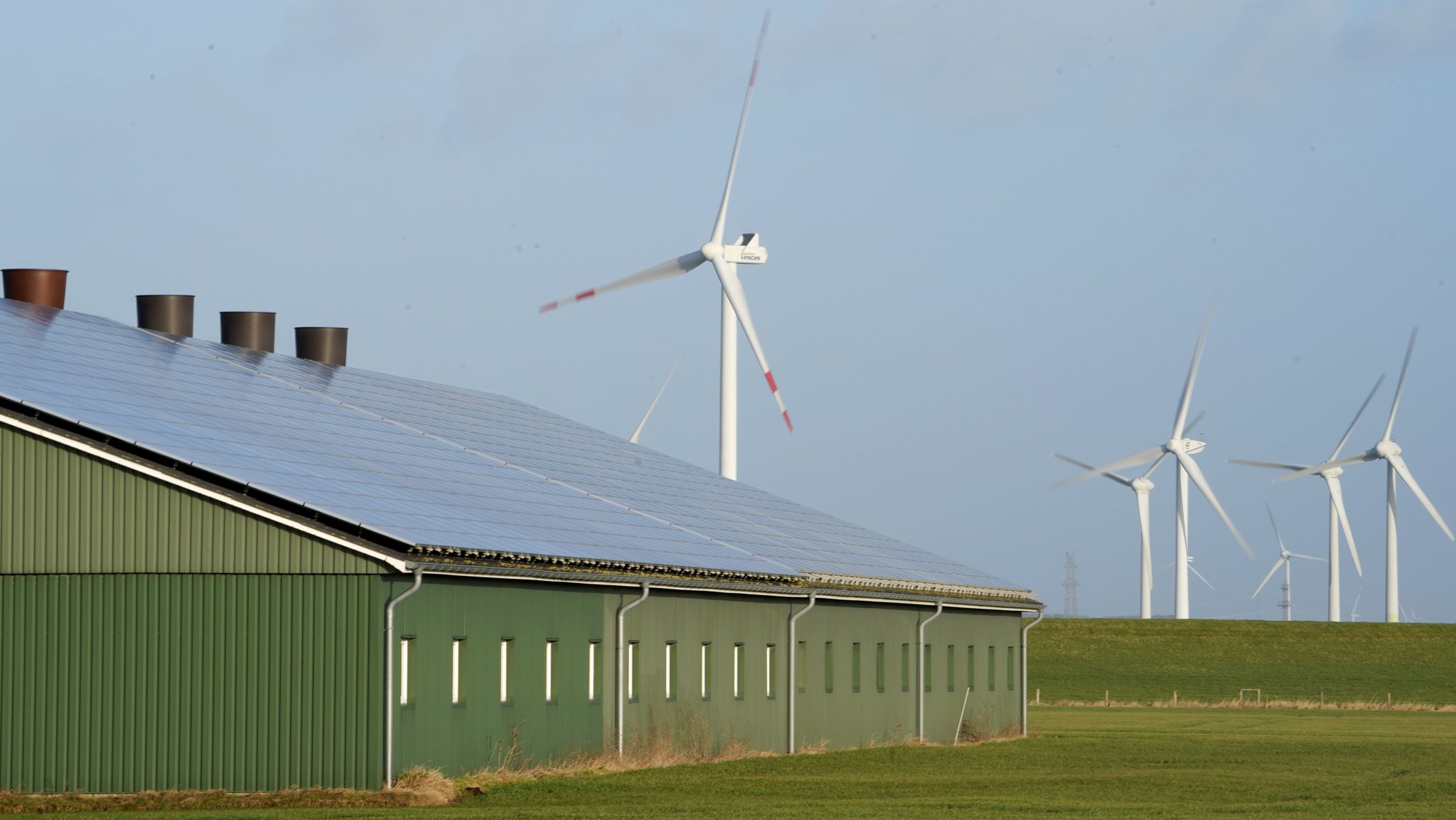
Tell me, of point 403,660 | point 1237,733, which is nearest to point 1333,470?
point 1237,733

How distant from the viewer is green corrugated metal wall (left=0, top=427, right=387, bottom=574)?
27297mm

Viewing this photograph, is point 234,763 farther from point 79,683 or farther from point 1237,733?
point 1237,733

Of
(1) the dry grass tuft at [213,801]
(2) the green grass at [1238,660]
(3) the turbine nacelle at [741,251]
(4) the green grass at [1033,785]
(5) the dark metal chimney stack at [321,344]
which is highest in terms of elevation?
(3) the turbine nacelle at [741,251]

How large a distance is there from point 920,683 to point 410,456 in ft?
50.1

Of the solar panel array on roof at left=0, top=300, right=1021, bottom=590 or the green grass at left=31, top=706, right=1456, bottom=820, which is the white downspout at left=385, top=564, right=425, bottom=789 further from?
the green grass at left=31, top=706, right=1456, bottom=820

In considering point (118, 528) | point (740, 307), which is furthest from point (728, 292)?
point (118, 528)

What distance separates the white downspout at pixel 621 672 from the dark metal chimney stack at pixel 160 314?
1715 cm

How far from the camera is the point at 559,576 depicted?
30.8m

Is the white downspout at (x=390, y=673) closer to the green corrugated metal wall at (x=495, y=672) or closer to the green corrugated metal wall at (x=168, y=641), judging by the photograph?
the green corrugated metal wall at (x=168, y=641)

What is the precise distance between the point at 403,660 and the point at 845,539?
26069 millimetres

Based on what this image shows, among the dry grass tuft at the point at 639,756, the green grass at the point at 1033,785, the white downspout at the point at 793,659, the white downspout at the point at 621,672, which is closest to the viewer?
the green grass at the point at 1033,785

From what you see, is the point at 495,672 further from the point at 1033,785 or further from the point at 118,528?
the point at 1033,785

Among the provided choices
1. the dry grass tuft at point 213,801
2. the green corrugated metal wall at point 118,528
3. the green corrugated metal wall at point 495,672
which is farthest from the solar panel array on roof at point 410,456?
the dry grass tuft at point 213,801

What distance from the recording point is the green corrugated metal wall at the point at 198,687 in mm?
27156
